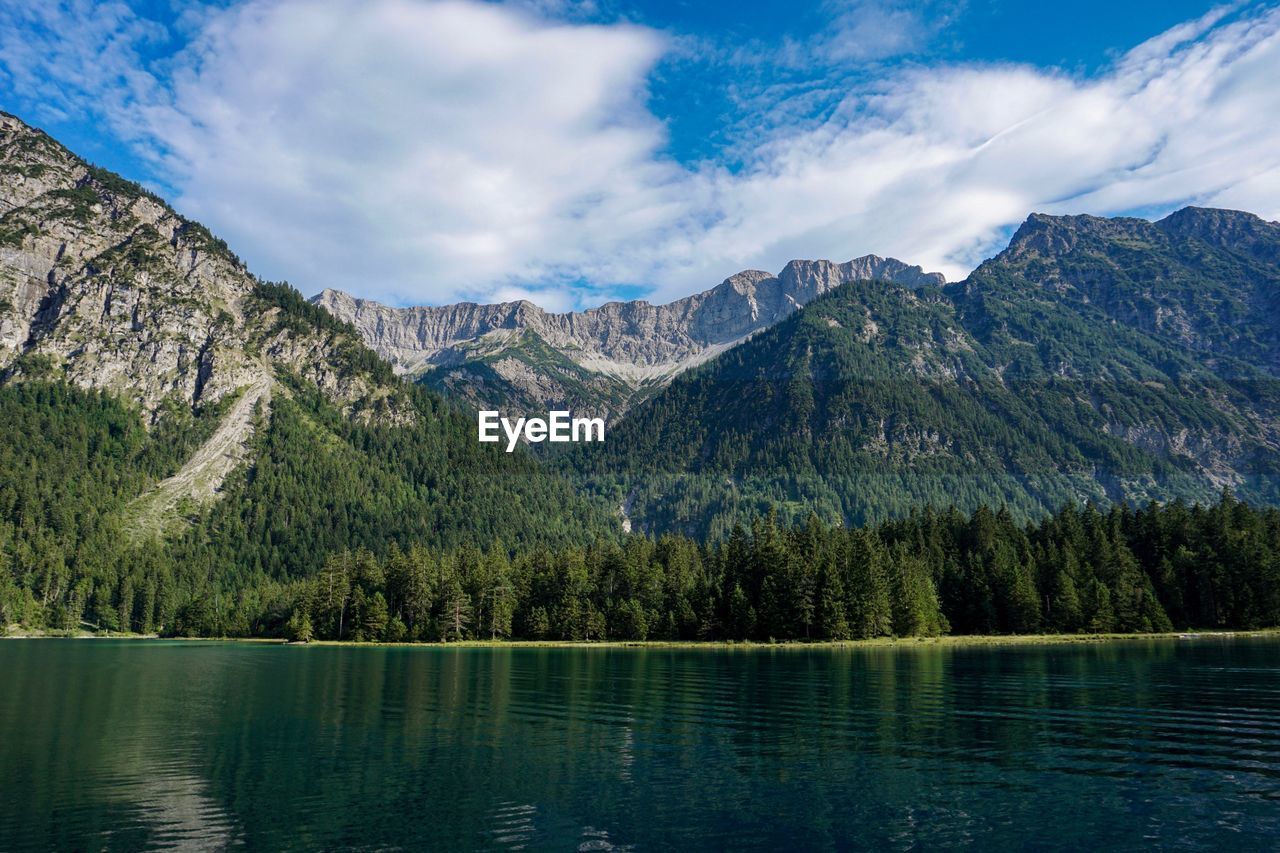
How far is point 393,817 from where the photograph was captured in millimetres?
30297

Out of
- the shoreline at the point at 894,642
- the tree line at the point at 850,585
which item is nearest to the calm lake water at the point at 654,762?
the shoreline at the point at 894,642

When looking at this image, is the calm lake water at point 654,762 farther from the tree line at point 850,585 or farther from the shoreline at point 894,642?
the tree line at point 850,585

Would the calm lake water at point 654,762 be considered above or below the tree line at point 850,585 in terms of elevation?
below

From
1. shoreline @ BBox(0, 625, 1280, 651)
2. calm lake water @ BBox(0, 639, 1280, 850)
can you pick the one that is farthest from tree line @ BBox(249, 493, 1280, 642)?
calm lake water @ BBox(0, 639, 1280, 850)

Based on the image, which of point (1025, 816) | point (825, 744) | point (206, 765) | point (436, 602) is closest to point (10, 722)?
point (206, 765)

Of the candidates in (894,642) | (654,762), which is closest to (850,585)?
(894,642)

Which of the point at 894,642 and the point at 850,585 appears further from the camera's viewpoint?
the point at 850,585

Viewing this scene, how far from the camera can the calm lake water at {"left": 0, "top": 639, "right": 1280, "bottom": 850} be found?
1113 inches

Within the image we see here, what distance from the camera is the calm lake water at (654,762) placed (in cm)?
2827

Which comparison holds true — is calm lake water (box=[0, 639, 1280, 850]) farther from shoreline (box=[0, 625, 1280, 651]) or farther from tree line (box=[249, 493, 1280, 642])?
tree line (box=[249, 493, 1280, 642])

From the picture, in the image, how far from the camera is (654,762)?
40344mm

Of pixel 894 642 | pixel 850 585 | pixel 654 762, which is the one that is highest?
pixel 850 585

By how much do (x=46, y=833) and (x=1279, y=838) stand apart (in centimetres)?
4341

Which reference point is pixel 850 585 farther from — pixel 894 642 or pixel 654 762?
pixel 654 762
